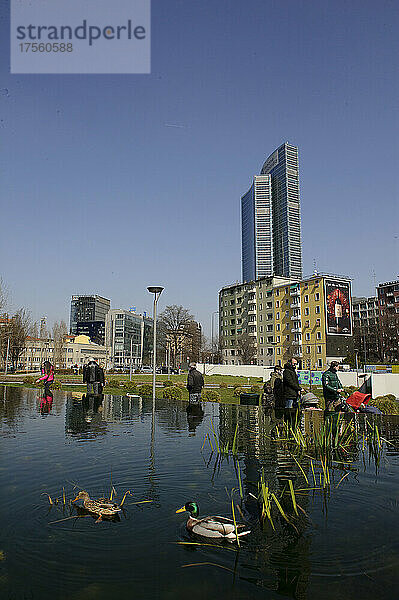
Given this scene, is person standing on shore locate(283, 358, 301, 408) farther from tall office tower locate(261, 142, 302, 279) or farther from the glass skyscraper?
the glass skyscraper

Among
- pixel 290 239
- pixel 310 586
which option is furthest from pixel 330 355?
pixel 290 239

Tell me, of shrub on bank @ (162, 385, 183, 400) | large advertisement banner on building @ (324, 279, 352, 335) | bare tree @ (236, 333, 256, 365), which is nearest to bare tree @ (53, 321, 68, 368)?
bare tree @ (236, 333, 256, 365)

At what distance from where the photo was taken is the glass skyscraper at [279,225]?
596ft

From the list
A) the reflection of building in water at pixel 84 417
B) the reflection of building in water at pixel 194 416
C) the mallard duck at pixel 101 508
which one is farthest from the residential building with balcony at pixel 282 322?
the mallard duck at pixel 101 508

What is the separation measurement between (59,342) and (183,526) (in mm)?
69890

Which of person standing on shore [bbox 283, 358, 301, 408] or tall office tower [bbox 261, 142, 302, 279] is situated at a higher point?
tall office tower [bbox 261, 142, 302, 279]

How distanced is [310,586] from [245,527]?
3.62 feet

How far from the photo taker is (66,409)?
16.4 meters

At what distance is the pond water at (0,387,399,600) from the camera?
12.9 feet

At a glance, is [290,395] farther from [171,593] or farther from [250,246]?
[250,246]

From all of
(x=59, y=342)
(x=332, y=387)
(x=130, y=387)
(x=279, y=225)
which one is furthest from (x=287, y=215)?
(x=332, y=387)

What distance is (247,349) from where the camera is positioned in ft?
281

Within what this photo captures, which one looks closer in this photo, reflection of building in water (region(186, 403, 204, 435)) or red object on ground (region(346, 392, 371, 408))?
reflection of building in water (region(186, 403, 204, 435))

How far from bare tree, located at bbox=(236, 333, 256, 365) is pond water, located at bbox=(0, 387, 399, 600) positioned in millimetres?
75682
